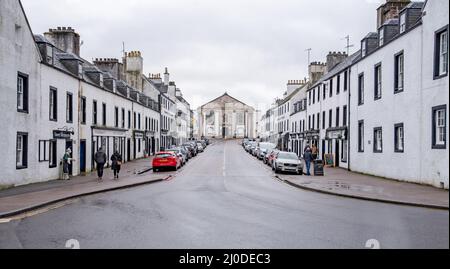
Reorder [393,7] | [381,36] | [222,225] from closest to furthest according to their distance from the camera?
[222,225] → [381,36] → [393,7]

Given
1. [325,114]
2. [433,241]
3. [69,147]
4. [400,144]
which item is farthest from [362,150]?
[433,241]

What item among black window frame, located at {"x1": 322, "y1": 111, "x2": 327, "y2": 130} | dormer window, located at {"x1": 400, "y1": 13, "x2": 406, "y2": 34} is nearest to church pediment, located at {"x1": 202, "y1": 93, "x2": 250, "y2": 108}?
black window frame, located at {"x1": 322, "y1": 111, "x2": 327, "y2": 130}

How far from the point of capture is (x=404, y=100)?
68.8 feet

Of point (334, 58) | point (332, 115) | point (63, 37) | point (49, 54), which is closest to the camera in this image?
point (49, 54)

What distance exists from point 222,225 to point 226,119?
4380 inches

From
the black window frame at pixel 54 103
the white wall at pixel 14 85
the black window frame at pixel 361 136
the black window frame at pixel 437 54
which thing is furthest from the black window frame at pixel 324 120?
the white wall at pixel 14 85

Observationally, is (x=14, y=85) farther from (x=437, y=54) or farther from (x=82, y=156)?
(x=437, y=54)

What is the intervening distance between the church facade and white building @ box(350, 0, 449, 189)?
293ft

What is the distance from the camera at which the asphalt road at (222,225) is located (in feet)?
14.1

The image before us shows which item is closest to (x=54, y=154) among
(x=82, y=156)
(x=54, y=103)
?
(x=54, y=103)

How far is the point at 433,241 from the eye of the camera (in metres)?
3.35

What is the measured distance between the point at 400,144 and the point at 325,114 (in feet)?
59.7

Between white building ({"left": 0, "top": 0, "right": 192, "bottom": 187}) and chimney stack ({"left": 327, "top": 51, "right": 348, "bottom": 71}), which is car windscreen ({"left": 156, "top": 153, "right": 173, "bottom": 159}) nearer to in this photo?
white building ({"left": 0, "top": 0, "right": 192, "bottom": 187})
